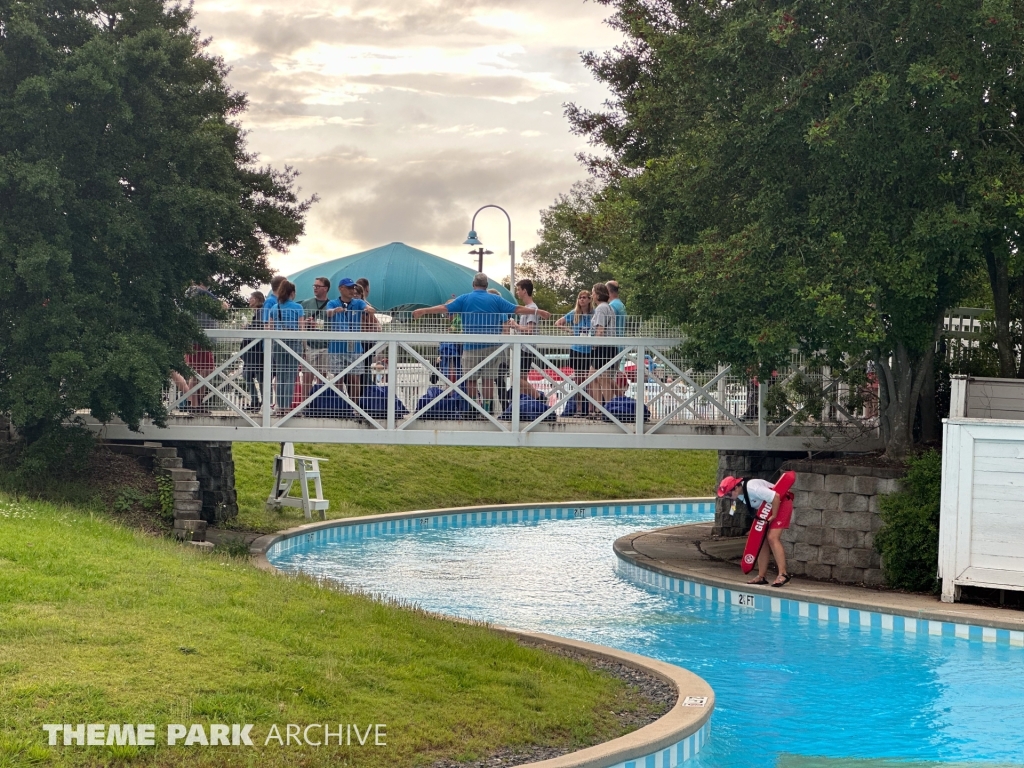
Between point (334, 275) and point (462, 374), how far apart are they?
20.2 ft

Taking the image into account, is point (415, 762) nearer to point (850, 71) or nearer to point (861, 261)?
point (861, 261)

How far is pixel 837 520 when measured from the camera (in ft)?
49.1

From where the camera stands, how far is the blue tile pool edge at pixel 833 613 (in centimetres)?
1252

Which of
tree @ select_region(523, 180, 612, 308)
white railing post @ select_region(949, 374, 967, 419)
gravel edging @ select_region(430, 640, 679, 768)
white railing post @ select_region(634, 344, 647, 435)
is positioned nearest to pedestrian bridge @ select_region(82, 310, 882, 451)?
white railing post @ select_region(634, 344, 647, 435)

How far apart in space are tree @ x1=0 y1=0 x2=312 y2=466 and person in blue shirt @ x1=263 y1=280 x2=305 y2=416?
3.07 ft

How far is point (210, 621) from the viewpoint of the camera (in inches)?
343

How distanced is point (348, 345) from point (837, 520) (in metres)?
7.05

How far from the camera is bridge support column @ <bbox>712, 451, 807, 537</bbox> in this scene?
19188 millimetres

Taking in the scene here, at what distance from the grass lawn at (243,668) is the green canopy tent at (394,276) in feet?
37.3

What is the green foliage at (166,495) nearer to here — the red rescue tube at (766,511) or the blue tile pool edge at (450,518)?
the blue tile pool edge at (450,518)

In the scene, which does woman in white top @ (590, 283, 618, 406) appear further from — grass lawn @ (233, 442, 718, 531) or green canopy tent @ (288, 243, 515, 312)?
grass lawn @ (233, 442, 718, 531)

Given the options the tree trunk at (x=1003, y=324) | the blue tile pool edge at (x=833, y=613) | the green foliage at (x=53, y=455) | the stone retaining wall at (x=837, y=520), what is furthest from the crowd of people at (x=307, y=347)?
the tree trunk at (x=1003, y=324)

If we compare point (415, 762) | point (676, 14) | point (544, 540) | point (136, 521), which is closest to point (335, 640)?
point (415, 762)

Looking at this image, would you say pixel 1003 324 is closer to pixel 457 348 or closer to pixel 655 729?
pixel 457 348
